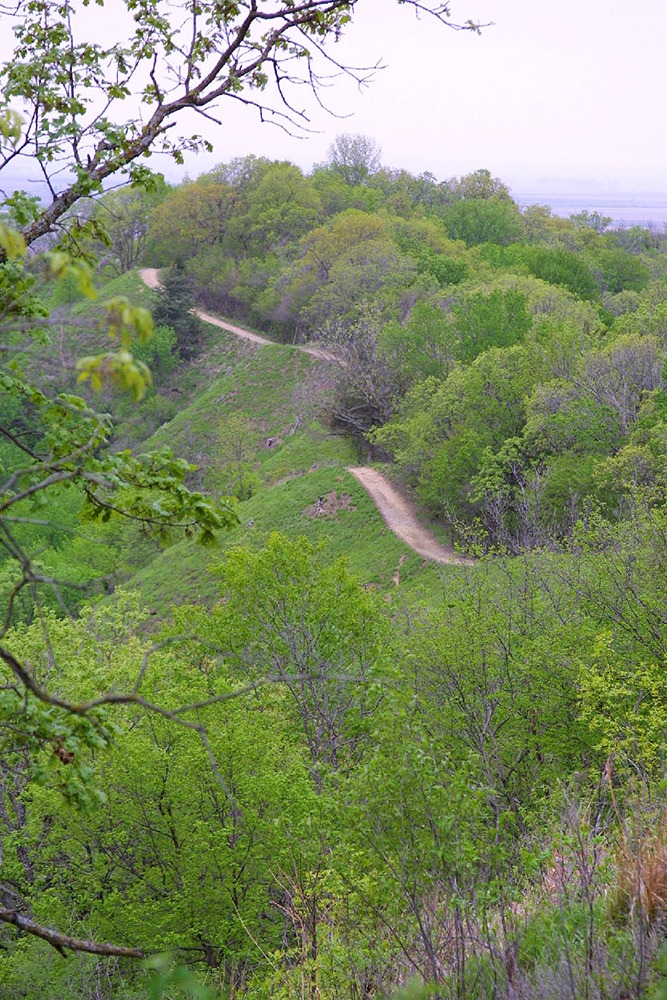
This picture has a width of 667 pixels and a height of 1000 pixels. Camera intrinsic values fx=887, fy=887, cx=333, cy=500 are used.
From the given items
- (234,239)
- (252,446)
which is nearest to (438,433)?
(252,446)

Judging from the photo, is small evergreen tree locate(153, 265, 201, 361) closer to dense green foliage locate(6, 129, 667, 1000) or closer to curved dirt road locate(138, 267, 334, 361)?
curved dirt road locate(138, 267, 334, 361)

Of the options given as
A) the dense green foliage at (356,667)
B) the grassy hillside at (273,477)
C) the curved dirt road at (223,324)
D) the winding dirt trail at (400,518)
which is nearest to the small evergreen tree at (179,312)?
the grassy hillside at (273,477)

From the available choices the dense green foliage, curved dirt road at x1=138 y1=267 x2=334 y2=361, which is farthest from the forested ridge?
curved dirt road at x1=138 y1=267 x2=334 y2=361

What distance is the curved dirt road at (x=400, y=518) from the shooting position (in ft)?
121

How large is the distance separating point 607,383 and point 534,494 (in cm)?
598

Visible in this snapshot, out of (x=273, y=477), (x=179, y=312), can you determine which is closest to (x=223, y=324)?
(x=179, y=312)

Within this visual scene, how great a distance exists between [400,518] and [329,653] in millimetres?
19070

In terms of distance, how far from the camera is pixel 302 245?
73000 mm

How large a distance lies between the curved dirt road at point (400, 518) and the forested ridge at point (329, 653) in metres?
0.60

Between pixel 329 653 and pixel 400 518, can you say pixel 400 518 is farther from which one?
pixel 329 653

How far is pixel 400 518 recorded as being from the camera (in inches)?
1590

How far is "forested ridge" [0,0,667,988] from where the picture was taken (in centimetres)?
Result: 545

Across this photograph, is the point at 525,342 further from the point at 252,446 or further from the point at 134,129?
the point at 134,129

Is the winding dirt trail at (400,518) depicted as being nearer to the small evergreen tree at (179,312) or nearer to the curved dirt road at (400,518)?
the curved dirt road at (400,518)
